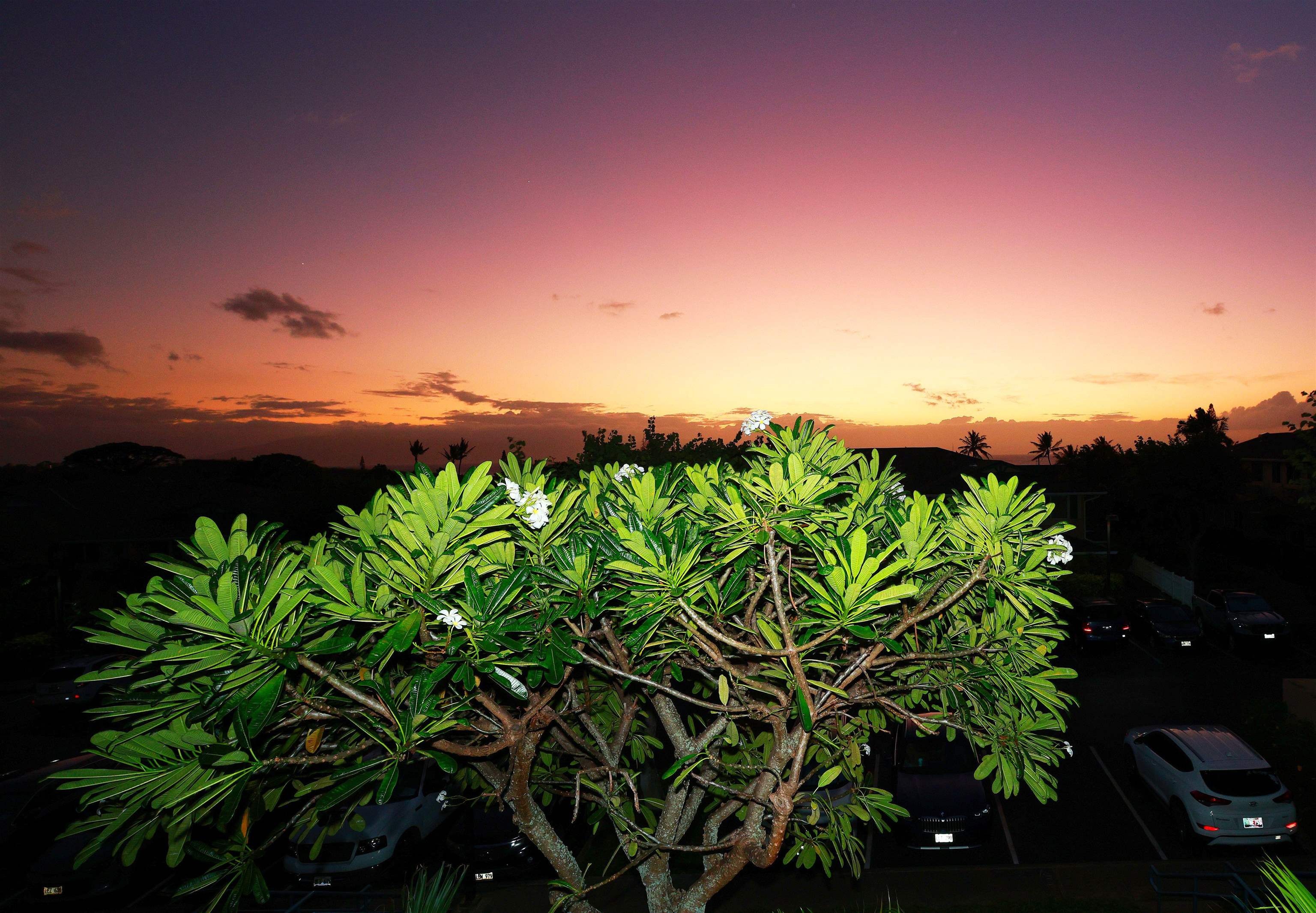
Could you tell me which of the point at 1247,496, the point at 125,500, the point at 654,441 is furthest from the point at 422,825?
the point at 1247,496

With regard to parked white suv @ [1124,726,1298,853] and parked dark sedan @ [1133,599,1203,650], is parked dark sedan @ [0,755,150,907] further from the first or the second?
parked dark sedan @ [1133,599,1203,650]

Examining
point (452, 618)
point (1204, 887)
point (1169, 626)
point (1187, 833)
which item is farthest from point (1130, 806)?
point (452, 618)

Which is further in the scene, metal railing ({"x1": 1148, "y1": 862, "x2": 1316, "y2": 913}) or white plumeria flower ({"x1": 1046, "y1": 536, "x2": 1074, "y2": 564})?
metal railing ({"x1": 1148, "y1": 862, "x2": 1316, "y2": 913})

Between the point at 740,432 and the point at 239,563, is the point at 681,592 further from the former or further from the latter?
the point at 239,563

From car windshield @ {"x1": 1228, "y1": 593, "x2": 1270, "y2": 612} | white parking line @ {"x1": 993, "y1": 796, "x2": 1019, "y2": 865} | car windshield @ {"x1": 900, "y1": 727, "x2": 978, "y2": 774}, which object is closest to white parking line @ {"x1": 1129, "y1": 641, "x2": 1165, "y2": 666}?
car windshield @ {"x1": 1228, "y1": 593, "x2": 1270, "y2": 612}

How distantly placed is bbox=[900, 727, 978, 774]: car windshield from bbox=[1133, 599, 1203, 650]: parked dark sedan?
13414 millimetres

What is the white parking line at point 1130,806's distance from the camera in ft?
31.9

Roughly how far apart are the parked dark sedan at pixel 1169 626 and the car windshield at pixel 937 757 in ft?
44.0

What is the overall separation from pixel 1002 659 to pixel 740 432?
2.40m

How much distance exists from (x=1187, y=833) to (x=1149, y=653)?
511 inches

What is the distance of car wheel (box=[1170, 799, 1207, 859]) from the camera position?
9.41 meters

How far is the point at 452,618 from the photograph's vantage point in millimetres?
2969

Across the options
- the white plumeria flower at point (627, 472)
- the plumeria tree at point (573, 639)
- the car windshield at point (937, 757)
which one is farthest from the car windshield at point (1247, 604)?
the white plumeria flower at point (627, 472)

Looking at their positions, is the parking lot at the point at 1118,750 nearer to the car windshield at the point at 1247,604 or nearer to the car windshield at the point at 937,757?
the car windshield at the point at 937,757
